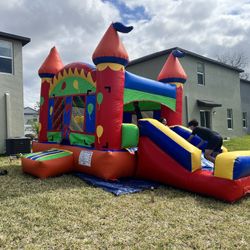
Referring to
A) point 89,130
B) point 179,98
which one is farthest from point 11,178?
point 179,98

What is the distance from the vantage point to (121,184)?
6.13 m

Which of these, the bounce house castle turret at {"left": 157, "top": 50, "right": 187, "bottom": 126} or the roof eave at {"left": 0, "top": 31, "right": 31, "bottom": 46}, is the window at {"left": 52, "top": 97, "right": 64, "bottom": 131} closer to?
the bounce house castle turret at {"left": 157, "top": 50, "right": 187, "bottom": 126}

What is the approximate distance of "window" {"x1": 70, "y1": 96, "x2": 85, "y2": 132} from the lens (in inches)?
296

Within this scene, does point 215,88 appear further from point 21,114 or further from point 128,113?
point 21,114

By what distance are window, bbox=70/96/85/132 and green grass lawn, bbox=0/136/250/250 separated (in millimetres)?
2093

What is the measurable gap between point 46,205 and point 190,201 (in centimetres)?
249

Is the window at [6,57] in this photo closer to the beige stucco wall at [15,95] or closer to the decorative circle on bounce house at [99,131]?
the beige stucco wall at [15,95]

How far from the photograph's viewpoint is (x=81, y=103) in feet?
24.9

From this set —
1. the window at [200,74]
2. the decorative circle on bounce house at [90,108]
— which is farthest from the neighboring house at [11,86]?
the window at [200,74]

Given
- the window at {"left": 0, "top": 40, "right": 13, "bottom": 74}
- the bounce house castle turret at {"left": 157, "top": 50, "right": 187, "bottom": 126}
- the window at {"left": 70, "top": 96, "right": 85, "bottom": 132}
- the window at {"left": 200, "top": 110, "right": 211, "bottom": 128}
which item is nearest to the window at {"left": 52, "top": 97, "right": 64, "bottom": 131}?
the window at {"left": 70, "top": 96, "right": 85, "bottom": 132}

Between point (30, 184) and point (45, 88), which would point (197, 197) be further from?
point (45, 88)

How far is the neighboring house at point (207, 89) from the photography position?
17266 mm

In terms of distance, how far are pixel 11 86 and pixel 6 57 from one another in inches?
51.4

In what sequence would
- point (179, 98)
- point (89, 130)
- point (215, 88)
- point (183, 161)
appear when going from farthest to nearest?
point (215, 88) → point (179, 98) → point (89, 130) → point (183, 161)
